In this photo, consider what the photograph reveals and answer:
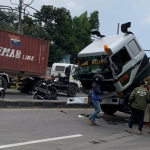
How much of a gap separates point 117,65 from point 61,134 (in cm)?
348

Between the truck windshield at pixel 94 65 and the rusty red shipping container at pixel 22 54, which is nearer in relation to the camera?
the truck windshield at pixel 94 65

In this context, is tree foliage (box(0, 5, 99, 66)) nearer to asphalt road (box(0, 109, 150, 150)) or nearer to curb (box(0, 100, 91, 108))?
curb (box(0, 100, 91, 108))

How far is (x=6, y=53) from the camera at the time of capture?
19266 mm

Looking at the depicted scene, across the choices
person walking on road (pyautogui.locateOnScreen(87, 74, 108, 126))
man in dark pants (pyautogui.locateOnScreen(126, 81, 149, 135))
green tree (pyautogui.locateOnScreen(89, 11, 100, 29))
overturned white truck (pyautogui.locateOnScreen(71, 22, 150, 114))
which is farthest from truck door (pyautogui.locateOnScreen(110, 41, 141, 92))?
green tree (pyautogui.locateOnScreen(89, 11, 100, 29))

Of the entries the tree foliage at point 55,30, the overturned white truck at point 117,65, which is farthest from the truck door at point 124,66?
the tree foliage at point 55,30

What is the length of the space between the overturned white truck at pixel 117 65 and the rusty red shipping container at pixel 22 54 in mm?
8617

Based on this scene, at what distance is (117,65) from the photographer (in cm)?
1072

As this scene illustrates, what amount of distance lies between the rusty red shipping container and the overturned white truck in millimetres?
8617

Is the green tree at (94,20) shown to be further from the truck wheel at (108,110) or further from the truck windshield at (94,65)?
the truck windshield at (94,65)

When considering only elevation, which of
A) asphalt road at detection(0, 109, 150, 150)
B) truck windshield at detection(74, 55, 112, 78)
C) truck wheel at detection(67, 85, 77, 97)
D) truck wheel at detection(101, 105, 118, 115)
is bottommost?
asphalt road at detection(0, 109, 150, 150)

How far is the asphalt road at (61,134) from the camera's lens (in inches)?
279

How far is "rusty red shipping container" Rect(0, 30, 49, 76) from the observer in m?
19.2

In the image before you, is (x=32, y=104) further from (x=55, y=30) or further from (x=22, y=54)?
(x=55, y=30)

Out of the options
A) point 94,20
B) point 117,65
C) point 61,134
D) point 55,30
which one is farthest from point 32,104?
point 94,20
